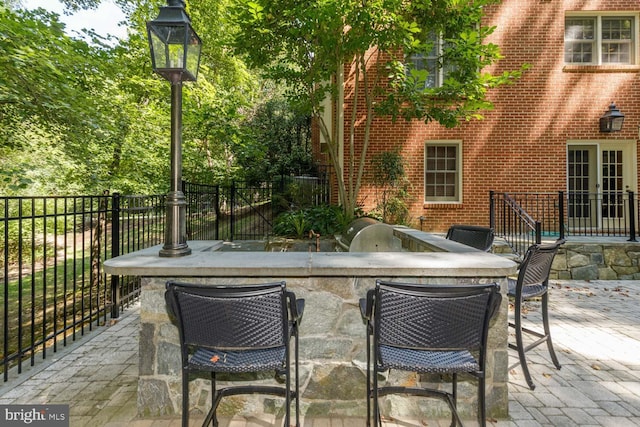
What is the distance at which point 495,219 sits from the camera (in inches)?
332

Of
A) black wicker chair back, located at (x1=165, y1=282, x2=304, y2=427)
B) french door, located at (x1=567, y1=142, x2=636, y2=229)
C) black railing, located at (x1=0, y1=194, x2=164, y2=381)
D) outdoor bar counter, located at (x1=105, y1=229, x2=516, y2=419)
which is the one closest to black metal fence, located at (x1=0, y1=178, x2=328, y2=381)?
black railing, located at (x1=0, y1=194, x2=164, y2=381)

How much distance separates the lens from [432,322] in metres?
1.85

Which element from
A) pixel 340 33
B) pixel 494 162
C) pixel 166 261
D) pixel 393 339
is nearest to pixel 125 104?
pixel 340 33

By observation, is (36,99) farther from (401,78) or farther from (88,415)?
(401,78)

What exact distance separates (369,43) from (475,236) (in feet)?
14.7

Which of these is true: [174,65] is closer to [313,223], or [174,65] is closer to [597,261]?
[313,223]

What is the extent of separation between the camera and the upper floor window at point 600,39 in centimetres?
867

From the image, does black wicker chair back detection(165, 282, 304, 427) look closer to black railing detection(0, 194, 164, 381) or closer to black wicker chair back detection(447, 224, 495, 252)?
black railing detection(0, 194, 164, 381)

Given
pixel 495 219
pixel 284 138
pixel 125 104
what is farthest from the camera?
pixel 284 138

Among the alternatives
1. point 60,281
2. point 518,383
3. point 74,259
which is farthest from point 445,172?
point 60,281

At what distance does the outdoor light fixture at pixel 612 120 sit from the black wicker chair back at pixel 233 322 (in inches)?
398

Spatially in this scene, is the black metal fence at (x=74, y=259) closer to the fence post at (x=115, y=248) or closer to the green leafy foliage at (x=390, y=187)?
the fence post at (x=115, y=248)

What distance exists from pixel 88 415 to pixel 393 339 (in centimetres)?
227

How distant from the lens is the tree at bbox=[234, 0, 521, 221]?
605 centimetres
